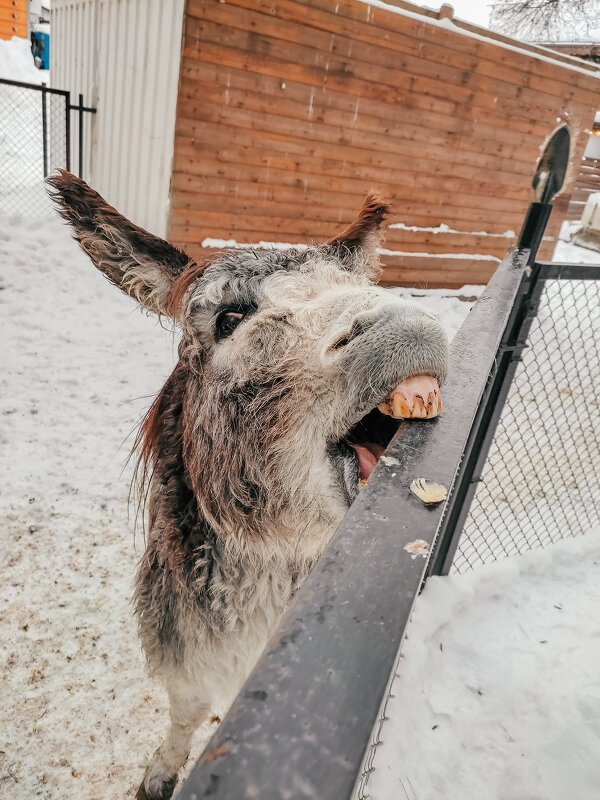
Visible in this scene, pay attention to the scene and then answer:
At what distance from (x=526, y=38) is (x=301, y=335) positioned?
25.1 metres

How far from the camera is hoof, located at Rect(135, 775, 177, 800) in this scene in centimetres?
236

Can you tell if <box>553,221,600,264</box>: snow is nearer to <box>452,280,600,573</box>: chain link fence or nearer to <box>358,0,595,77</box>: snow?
<box>358,0,595,77</box>: snow

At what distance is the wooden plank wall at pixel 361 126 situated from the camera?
6.80m

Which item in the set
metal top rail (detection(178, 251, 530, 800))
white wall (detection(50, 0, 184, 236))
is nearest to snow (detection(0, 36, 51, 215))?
white wall (detection(50, 0, 184, 236))

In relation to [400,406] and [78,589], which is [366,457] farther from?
[78,589]

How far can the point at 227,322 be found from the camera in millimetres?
1925

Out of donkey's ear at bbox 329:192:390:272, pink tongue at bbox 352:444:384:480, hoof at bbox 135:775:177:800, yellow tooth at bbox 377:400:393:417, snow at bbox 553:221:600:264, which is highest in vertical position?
donkey's ear at bbox 329:192:390:272

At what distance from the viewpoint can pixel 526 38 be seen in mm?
20375

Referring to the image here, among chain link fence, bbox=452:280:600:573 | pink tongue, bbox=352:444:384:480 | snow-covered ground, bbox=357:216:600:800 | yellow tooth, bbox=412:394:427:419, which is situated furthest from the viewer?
chain link fence, bbox=452:280:600:573

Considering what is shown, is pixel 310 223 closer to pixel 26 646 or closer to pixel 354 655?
pixel 26 646

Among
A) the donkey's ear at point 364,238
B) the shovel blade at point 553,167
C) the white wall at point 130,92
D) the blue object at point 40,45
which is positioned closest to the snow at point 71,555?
the donkey's ear at point 364,238

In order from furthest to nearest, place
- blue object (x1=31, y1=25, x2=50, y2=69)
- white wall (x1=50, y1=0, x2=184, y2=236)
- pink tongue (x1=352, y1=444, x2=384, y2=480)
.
Result: blue object (x1=31, y1=25, x2=50, y2=69) → white wall (x1=50, y1=0, x2=184, y2=236) → pink tongue (x1=352, y1=444, x2=384, y2=480)

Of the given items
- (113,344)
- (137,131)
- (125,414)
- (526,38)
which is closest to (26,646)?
(125,414)

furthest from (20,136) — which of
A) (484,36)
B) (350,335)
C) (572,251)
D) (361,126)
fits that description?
(350,335)
